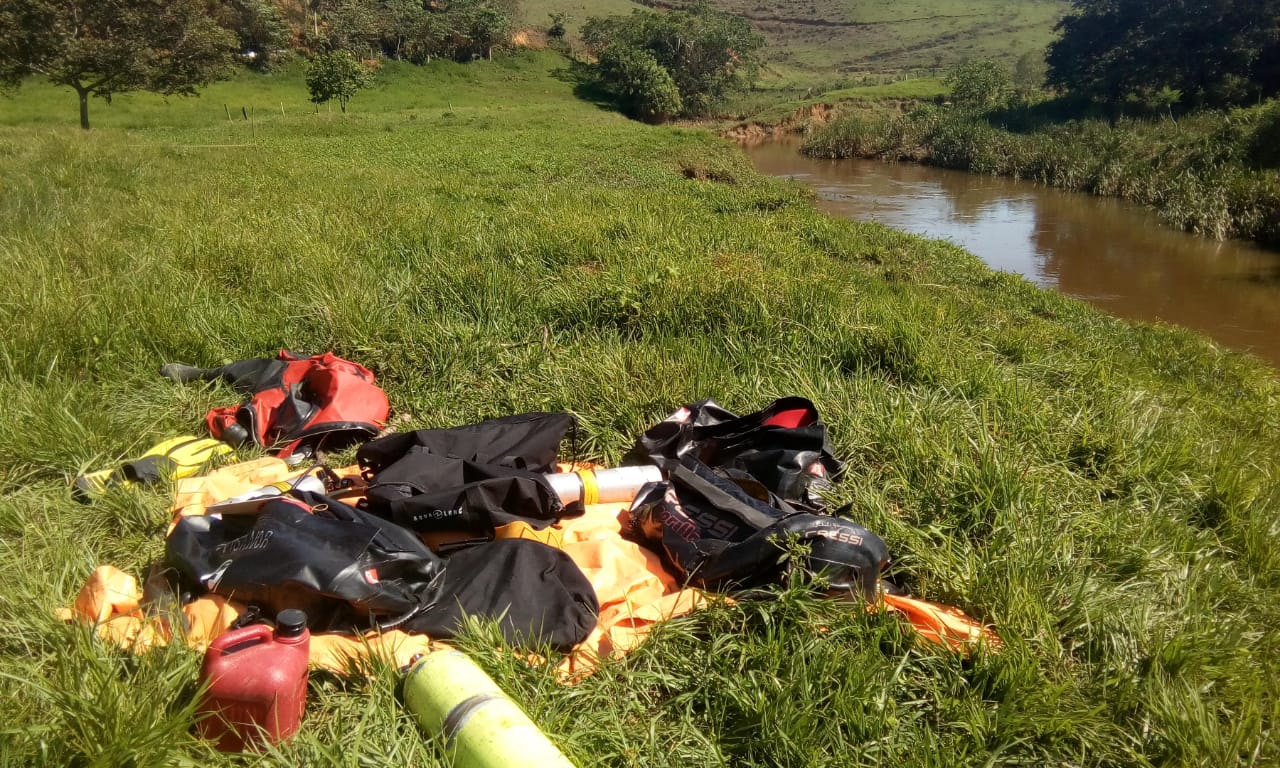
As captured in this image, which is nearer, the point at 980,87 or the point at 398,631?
the point at 398,631

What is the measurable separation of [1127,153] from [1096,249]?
8704mm

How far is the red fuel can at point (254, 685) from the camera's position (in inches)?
66.1

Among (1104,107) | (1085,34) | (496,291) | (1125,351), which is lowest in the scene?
(1125,351)

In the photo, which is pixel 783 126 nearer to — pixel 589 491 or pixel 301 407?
pixel 301 407

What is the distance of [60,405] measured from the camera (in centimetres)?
316

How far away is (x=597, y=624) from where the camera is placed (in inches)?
91.2

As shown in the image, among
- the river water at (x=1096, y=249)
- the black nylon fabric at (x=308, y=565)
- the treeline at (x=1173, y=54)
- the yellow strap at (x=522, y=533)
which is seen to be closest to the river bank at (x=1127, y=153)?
the river water at (x=1096, y=249)

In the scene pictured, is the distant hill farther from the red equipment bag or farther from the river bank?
the red equipment bag

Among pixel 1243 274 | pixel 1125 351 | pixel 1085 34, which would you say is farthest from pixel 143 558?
pixel 1085 34

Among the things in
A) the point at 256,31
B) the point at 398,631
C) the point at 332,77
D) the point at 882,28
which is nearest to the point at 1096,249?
the point at 398,631

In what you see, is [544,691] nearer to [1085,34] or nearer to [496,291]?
[496,291]

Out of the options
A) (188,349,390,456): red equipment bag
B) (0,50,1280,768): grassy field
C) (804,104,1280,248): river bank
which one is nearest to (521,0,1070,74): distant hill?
(804,104,1280,248): river bank

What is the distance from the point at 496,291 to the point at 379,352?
1.02 metres

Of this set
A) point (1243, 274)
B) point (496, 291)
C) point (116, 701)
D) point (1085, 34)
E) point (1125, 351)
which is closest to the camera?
point (116, 701)
